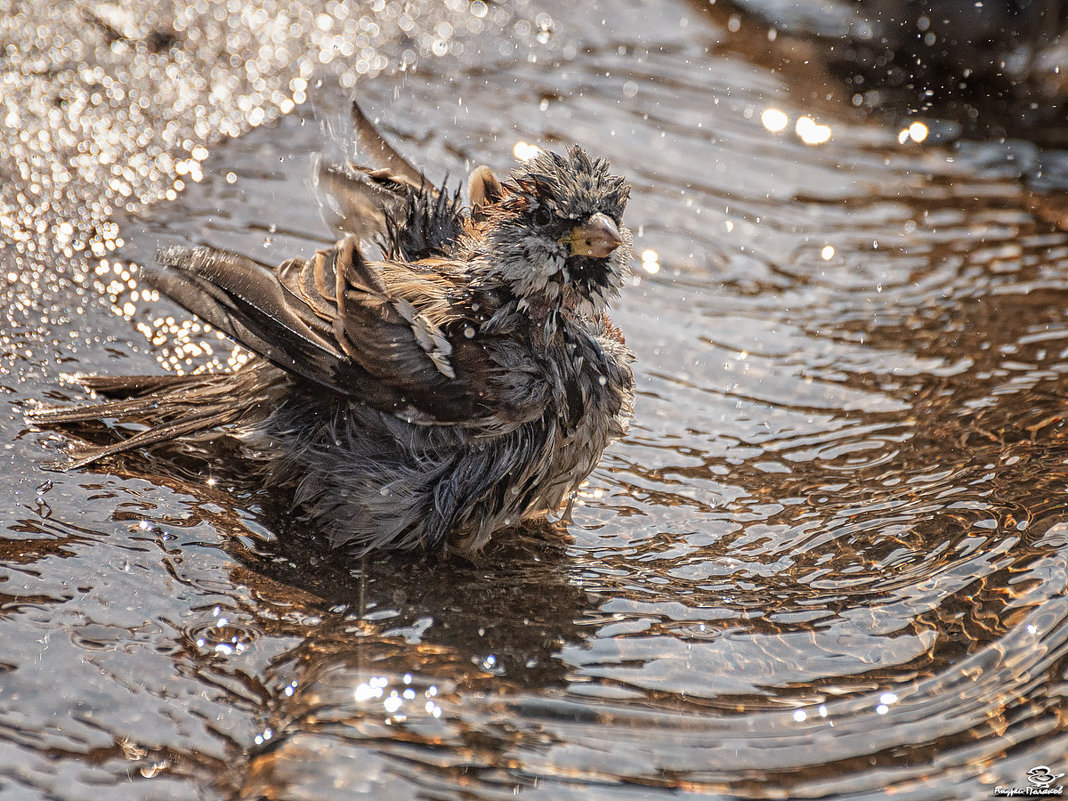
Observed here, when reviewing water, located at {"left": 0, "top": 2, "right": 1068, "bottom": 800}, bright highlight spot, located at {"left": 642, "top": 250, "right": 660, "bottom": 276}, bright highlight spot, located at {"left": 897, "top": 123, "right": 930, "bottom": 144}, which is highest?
bright highlight spot, located at {"left": 897, "top": 123, "right": 930, "bottom": 144}

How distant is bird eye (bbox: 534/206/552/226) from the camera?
3.84 meters

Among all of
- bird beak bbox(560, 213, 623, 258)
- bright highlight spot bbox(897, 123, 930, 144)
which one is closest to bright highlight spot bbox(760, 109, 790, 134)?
bright highlight spot bbox(897, 123, 930, 144)

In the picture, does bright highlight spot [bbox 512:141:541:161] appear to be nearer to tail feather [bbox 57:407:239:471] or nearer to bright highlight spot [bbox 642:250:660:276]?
bright highlight spot [bbox 642:250:660:276]

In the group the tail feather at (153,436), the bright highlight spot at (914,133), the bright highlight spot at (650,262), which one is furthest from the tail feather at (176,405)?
the bright highlight spot at (914,133)

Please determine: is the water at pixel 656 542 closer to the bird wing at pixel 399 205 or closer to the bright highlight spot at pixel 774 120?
the bright highlight spot at pixel 774 120

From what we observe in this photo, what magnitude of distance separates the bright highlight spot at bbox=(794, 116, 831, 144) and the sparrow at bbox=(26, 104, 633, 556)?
3.38m

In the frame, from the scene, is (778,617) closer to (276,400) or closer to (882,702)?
(882,702)

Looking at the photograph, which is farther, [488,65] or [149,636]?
[488,65]

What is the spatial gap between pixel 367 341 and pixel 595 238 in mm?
840

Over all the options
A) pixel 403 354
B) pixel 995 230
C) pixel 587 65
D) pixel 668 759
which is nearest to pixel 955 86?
pixel 995 230

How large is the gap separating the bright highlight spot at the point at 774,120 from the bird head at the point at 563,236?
3.35 metres

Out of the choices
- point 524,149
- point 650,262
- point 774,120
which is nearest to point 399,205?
point 650,262

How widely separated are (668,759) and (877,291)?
3469 mm

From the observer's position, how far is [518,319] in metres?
3.85
